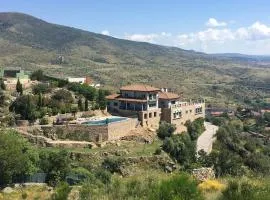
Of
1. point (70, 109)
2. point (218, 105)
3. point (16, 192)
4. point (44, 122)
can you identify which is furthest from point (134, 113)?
point (218, 105)

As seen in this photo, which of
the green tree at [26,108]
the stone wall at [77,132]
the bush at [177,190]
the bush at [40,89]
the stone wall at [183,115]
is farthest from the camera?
the stone wall at [183,115]

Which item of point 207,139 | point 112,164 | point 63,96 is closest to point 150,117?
point 207,139

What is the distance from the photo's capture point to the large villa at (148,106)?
51844mm

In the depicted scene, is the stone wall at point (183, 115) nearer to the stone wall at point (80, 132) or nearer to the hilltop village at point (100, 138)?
the hilltop village at point (100, 138)

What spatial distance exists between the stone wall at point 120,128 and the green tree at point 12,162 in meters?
11.9

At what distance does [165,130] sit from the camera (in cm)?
5091

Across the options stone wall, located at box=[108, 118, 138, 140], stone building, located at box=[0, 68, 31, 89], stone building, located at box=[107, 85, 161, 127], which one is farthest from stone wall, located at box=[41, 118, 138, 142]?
stone building, located at box=[0, 68, 31, 89]

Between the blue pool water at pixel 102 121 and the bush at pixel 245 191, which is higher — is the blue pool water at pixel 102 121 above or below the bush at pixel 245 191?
below

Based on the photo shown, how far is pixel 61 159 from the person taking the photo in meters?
36.7

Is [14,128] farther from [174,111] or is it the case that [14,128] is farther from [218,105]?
[218,105]

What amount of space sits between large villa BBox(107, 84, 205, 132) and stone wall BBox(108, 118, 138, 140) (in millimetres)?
2448

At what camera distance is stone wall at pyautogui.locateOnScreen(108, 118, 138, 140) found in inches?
1816

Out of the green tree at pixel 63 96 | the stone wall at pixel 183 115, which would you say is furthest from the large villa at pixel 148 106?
the green tree at pixel 63 96

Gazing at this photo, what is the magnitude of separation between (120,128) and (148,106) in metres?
6.14
